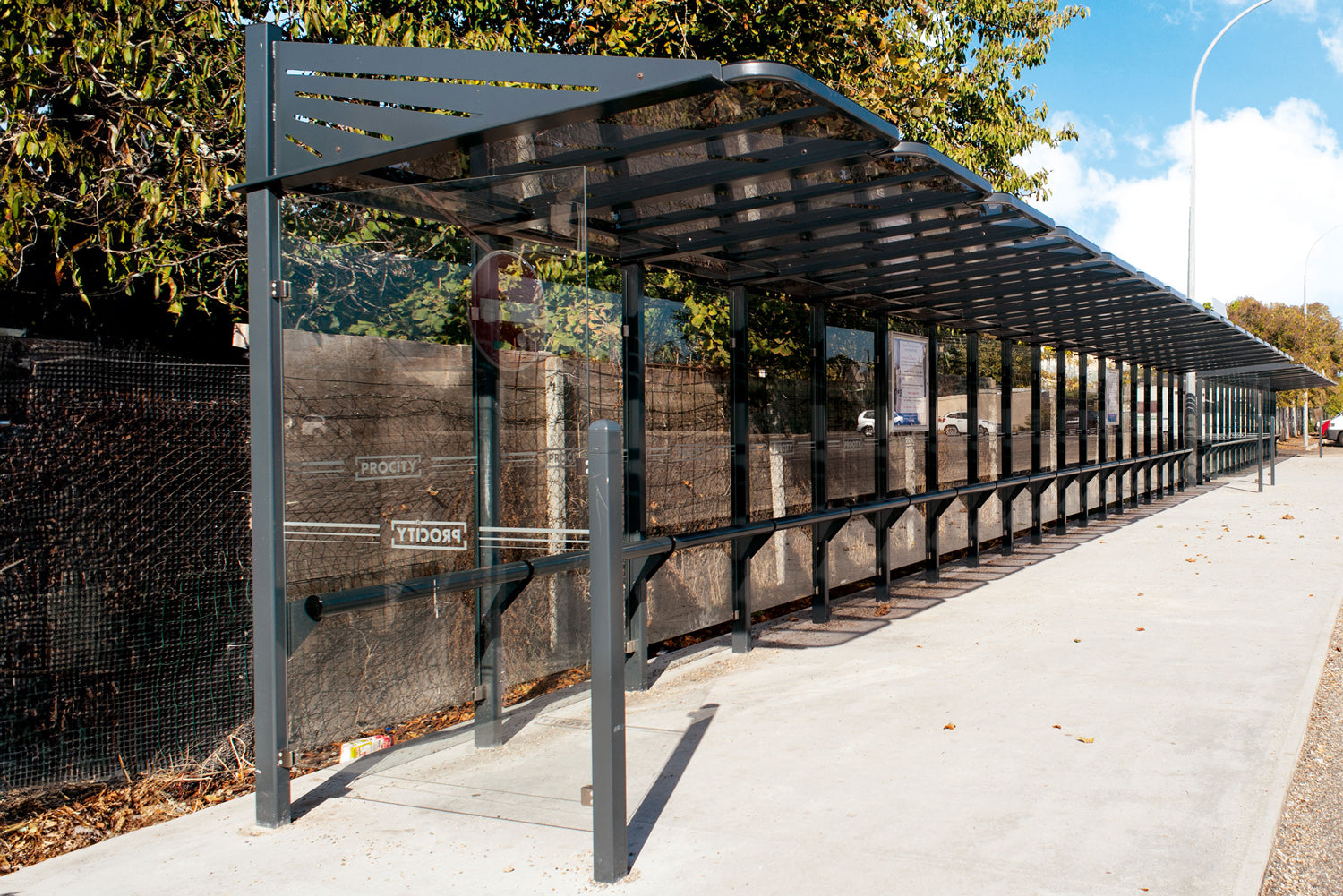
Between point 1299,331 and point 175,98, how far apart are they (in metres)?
52.4

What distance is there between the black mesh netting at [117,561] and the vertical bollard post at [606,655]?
196 cm

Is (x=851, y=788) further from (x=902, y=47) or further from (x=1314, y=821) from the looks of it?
(x=902, y=47)

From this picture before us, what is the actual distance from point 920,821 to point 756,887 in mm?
816

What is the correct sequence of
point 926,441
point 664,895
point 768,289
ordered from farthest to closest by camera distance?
point 926,441 → point 768,289 → point 664,895

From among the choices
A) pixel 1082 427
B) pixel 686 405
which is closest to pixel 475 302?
pixel 686 405

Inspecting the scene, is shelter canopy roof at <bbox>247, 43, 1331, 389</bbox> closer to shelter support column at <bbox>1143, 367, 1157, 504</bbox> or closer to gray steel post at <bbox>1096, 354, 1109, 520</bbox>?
gray steel post at <bbox>1096, 354, 1109, 520</bbox>

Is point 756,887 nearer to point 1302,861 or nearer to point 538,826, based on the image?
point 538,826

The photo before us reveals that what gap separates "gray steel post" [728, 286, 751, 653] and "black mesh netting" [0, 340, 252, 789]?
9.77 ft

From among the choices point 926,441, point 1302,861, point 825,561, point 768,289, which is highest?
point 768,289

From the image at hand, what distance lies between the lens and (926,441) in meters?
8.98

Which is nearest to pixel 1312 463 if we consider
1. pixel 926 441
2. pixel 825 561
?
pixel 926 441

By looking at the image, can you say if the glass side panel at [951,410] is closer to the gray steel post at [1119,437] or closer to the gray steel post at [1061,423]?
the gray steel post at [1061,423]

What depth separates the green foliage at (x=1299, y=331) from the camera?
4788 cm

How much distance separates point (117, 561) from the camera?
4023 mm
